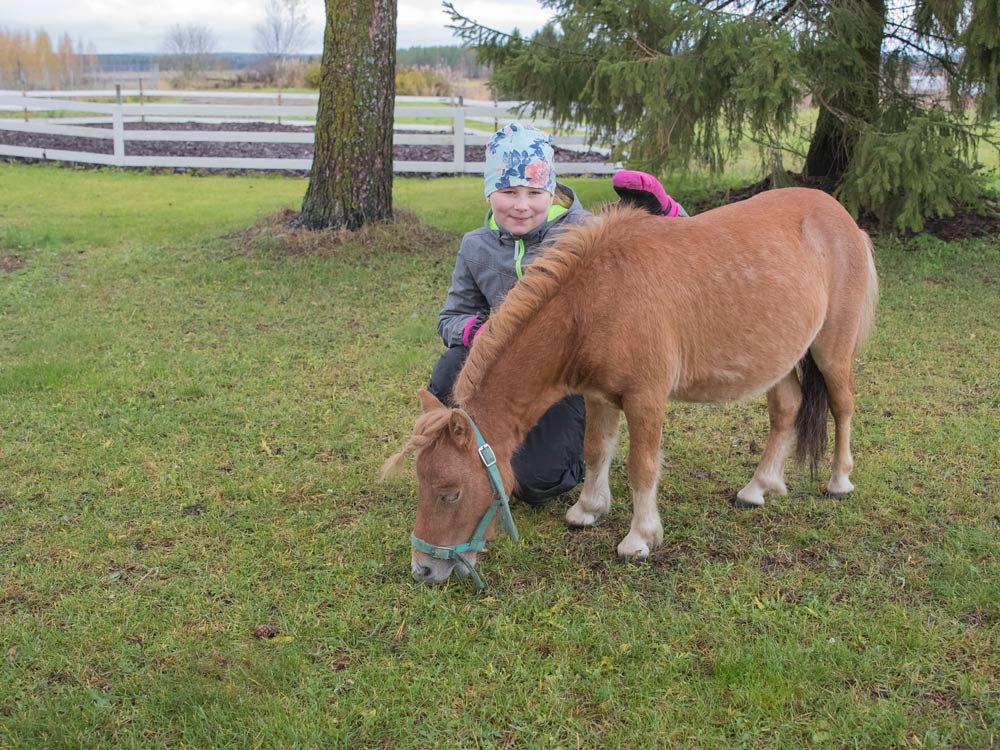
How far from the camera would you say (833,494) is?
177 inches

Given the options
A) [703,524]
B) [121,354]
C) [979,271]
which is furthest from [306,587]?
[979,271]

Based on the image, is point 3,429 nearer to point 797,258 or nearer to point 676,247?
point 676,247

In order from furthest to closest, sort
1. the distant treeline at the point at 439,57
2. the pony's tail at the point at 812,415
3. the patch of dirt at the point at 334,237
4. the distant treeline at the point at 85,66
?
the distant treeline at the point at 439,57 < the distant treeline at the point at 85,66 < the patch of dirt at the point at 334,237 < the pony's tail at the point at 812,415

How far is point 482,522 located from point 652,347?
1.07 m

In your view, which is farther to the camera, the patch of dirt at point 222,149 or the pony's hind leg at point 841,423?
the patch of dirt at point 222,149

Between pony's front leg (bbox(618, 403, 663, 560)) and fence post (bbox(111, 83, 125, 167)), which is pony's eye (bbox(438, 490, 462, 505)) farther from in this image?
fence post (bbox(111, 83, 125, 167))

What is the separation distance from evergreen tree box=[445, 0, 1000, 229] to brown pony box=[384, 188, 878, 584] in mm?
4012

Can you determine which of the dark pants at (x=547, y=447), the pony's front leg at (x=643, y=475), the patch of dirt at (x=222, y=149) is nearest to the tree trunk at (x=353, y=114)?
the dark pants at (x=547, y=447)

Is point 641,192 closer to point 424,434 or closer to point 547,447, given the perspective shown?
point 547,447

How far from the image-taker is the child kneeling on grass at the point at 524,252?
3861 mm

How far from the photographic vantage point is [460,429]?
323 centimetres

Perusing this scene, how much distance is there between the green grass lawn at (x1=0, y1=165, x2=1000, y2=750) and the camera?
285cm

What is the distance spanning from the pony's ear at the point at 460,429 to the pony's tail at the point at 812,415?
221 cm

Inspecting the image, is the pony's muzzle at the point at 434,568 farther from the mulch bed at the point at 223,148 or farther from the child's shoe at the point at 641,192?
the mulch bed at the point at 223,148
